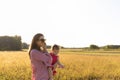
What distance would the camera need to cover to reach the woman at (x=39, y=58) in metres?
6.53

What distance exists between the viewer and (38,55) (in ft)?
21.5

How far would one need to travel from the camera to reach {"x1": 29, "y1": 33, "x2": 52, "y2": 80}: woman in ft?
21.4

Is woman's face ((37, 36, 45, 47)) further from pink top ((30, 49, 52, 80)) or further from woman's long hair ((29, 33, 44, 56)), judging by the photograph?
pink top ((30, 49, 52, 80))

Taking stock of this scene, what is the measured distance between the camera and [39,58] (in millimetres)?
6551

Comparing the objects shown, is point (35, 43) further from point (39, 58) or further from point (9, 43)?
point (9, 43)

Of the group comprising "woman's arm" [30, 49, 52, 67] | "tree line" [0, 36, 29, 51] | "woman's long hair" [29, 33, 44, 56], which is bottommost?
"woman's arm" [30, 49, 52, 67]

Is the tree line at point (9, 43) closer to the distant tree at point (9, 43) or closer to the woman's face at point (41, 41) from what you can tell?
the distant tree at point (9, 43)

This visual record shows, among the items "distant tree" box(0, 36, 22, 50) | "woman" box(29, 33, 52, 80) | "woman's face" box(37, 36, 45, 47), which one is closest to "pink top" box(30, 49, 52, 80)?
"woman" box(29, 33, 52, 80)

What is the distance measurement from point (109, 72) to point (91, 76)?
1235 millimetres

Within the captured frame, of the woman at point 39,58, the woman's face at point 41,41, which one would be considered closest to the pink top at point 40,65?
the woman at point 39,58

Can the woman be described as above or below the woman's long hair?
below

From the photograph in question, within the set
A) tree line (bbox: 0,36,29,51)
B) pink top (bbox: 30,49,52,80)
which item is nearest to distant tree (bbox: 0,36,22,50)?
tree line (bbox: 0,36,29,51)

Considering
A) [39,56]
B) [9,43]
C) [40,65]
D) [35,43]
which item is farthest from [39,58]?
[9,43]

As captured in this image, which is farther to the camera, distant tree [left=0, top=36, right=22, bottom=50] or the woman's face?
distant tree [left=0, top=36, right=22, bottom=50]
